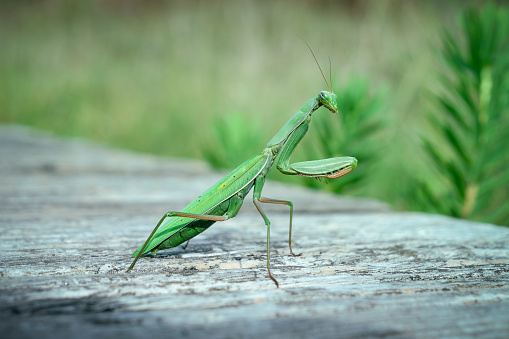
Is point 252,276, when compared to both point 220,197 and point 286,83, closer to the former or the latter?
point 220,197

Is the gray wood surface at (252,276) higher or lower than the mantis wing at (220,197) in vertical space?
lower

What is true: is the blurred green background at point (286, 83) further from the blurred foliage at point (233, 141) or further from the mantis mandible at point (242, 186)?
the mantis mandible at point (242, 186)

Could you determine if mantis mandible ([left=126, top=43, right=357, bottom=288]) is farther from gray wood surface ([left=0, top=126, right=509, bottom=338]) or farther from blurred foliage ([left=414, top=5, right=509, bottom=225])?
blurred foliage ([left=414, top=5, right=509, bottom=225])

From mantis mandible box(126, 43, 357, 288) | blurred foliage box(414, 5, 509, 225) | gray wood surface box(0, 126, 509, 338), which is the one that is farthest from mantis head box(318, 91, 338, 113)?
blurred foliage box(414, 5, 509, 225)

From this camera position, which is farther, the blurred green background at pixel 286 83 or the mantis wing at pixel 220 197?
the blurred green background at pixel 286 83

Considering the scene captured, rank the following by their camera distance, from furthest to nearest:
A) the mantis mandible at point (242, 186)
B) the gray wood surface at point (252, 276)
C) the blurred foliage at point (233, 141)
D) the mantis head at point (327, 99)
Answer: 1. the blurred foliage at point (233, 141)
2. the mantis head at point (327, 99)
3. the mantis mandible at point (242, 186)
4. the gray wood surface at point (252, 276)

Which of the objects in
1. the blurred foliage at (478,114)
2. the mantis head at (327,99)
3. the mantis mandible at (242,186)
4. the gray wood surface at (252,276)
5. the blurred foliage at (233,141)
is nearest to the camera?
the gray wood surface at (252,276)

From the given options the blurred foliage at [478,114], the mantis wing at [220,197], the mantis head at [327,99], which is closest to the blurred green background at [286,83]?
the blurred foliage at [478,114]
